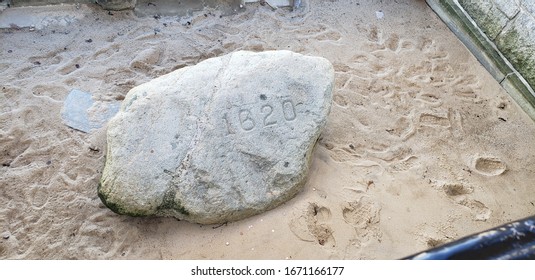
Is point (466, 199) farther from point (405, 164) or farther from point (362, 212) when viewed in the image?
point (362, 212)

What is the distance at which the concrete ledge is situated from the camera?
137 inches

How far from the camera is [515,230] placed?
4.48 ft

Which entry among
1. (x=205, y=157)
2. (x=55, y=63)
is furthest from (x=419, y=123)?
(x=55, y=63)

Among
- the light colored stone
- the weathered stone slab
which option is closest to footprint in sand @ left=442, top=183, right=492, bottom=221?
the weathered stone slab

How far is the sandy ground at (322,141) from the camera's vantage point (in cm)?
251

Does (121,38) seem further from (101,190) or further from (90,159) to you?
(101,190)

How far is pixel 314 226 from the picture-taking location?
250 cm

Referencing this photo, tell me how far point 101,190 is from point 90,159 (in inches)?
16.4

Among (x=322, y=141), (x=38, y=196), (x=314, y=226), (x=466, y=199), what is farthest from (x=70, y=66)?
(x=466, y=199)

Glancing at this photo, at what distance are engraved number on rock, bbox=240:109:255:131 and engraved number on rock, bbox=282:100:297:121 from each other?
206 millimetres

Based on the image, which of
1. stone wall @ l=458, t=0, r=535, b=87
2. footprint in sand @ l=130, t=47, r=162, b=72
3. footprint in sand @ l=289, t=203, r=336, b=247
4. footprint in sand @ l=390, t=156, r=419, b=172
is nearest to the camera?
footprint in sand @ l=289, t=203, r=336, b=247

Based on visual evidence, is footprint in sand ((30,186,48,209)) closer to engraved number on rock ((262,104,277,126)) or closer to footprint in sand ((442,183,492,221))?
engraved number on rock ((262,104,277,126))

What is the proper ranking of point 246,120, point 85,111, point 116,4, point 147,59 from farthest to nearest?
point 116,4
point 147,59
point 85,111
point 246,120

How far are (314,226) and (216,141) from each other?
2.41 ft
